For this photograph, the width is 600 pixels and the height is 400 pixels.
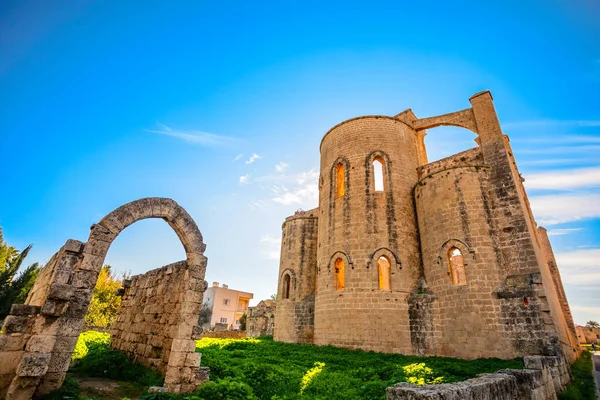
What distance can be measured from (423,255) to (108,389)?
42.1 ft

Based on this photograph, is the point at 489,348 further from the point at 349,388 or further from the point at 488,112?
the point at 488,112

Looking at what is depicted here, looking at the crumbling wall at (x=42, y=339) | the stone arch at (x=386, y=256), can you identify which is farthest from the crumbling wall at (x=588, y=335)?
the crumbling wall at (x=42, y=339)

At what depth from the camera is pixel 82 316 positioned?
5.78 meters

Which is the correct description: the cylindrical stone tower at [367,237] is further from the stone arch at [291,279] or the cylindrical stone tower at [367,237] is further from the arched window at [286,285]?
the arched window at [286,285]

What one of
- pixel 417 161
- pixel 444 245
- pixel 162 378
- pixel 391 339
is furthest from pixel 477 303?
pixel 162 378

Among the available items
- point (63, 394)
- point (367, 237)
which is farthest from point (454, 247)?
point (63, 394)

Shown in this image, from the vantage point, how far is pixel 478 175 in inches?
520

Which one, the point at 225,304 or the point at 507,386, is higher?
the point at 225,304

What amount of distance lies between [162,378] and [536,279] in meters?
12.5

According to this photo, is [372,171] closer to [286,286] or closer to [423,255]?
[423,255]

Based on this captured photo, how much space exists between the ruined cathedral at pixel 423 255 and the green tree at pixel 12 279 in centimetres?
2032

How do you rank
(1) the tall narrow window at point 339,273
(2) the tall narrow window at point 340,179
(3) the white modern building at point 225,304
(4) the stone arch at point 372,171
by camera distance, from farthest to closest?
(3) the white modern building at point 225,304
(2) the tall narrow window at point 340,179
(4) the stone arch at point 372,171
(1) the tall narrow window at point 339,273

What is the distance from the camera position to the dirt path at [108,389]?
5.81 m

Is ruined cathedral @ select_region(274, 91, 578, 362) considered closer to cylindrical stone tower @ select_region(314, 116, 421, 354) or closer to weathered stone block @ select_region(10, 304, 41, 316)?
cylindrical stone tower @ select_region(314, 116, 421, 354)
